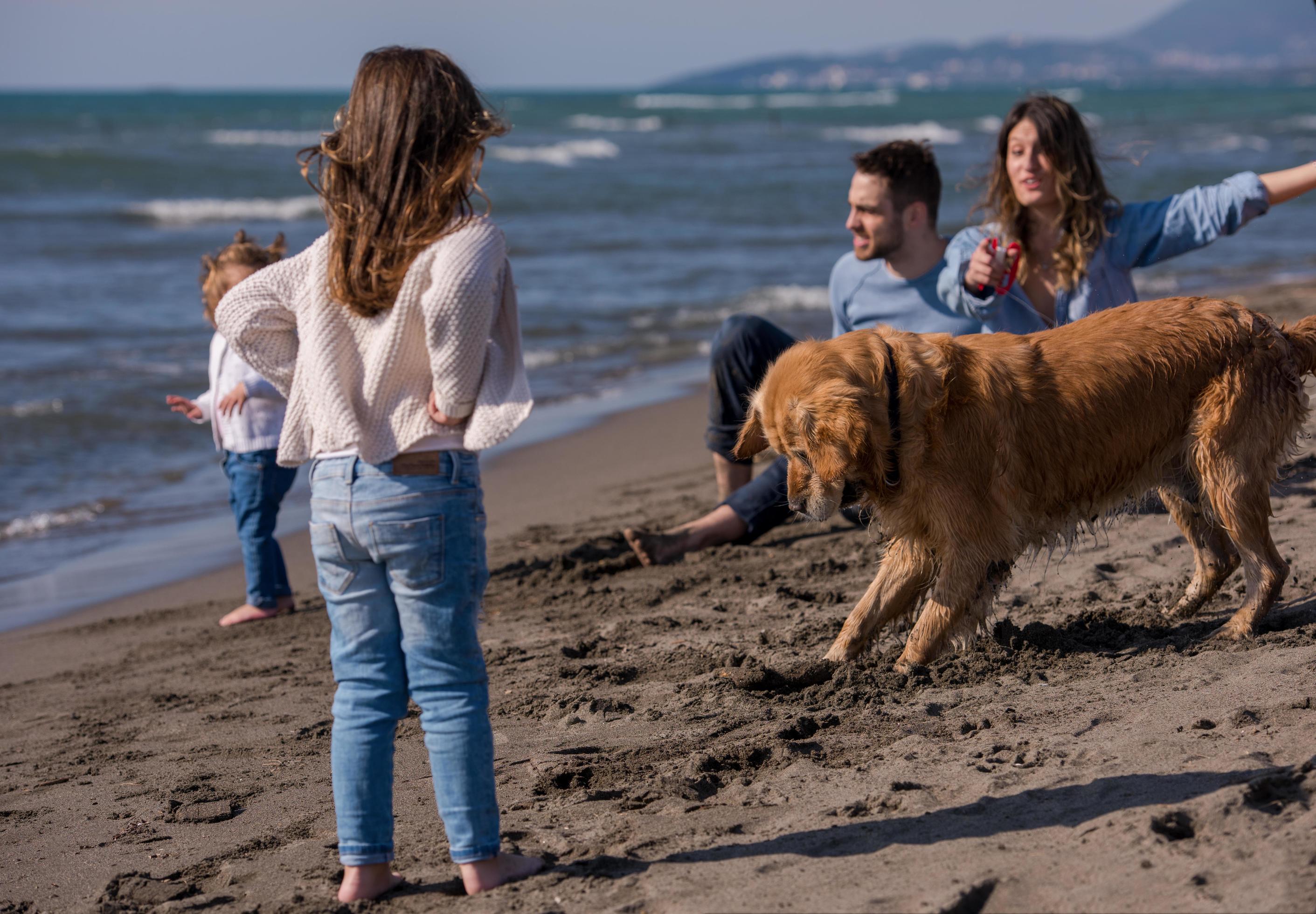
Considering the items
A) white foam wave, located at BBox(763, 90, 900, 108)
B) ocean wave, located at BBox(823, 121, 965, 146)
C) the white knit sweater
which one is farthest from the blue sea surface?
white foam wave, located at BBox(763, 90, 900, 108)

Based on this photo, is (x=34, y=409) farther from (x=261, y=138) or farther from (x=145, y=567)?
(x=261, y=138)

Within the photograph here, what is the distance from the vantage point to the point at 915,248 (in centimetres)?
580

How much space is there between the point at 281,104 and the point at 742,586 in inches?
3900

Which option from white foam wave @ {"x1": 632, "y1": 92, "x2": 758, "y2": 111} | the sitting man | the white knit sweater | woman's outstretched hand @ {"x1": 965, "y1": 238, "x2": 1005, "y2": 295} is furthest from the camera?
white foam wave @ {"x1": 632, "y1": 92, "x2": 758, "y2": 111}

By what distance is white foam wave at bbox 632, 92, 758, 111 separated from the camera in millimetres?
97375

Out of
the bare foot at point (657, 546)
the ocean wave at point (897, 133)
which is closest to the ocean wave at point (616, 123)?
the ocean wave at point (897, 133)

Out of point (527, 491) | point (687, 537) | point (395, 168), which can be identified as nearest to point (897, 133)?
point (527, 491)

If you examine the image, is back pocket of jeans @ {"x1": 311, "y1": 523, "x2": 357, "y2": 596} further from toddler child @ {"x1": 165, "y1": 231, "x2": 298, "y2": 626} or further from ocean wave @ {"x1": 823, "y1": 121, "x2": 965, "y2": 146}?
ocean wave @ {"x1": 823, "y1": 121, "x2": 965, "y2": 146}

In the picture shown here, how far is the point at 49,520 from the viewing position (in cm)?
775

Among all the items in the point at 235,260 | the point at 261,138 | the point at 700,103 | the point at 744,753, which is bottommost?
the point at 744,753

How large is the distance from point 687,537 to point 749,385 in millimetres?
829

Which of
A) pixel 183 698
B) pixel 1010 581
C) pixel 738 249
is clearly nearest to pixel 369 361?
pixel 183 698

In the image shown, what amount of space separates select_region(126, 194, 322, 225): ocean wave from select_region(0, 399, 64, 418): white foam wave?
1464cm

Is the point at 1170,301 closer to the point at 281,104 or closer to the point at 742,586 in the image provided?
the point at 742,586
